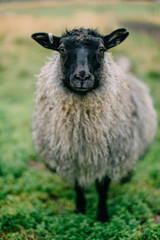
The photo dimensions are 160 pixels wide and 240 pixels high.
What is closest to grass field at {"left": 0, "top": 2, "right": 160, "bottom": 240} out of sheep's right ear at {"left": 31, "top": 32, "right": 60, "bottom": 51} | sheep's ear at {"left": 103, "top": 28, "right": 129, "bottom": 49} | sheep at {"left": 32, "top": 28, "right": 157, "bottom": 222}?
sheep at {"left": 32, "top": 28, "right": 157, "bottom": 222}

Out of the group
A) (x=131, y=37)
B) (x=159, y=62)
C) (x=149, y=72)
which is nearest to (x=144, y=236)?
(x=149, y=72)

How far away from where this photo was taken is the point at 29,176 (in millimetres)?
4438

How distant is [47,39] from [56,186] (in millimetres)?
2552

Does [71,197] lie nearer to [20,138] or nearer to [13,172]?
[13,172]

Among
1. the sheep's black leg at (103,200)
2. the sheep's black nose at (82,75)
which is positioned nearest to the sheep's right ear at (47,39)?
the sheep's black nose at (82,75)

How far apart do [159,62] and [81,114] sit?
10.2 meters

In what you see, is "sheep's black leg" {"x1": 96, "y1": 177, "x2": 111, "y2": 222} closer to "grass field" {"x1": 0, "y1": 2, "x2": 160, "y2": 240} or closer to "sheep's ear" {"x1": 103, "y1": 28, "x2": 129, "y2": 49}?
"grass field" {"x1": 0, "y1": 2, "x2": 160, "y2": 240}

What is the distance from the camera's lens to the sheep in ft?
9.66

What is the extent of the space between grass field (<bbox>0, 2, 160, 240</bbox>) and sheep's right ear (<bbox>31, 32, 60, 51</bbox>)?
2095 mm

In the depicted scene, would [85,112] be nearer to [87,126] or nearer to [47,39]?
[87,126]

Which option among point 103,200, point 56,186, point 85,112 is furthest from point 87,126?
point 56,186

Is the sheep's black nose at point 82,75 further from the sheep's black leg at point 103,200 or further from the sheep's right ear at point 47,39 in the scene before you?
the sheep's black leg at point 103,200

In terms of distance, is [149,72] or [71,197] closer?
[71,197]

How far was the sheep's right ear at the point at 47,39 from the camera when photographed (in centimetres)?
321
